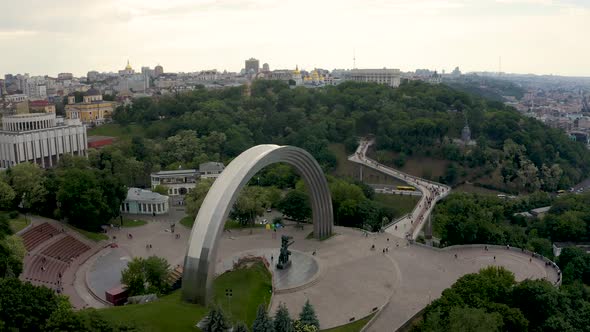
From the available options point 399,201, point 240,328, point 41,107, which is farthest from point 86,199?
point 41,107

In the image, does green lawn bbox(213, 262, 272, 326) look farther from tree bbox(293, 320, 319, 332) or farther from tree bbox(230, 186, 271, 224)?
tree bbox(230, 186, 271, 224)

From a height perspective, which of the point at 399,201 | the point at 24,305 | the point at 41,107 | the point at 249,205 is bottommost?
the point at 399,201

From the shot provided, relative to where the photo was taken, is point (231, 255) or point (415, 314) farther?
point (231, 255)

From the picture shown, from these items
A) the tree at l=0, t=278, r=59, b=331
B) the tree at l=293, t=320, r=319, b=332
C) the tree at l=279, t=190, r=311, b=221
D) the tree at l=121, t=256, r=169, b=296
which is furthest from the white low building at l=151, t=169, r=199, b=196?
the tree at l=293, t=320, r=319, b=332

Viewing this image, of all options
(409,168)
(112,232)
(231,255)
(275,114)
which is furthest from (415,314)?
(275,114)

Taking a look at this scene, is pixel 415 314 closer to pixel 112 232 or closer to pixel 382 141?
pixel 112 232

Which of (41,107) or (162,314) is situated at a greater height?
(41,107)

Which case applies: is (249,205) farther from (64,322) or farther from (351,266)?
(64,322)
